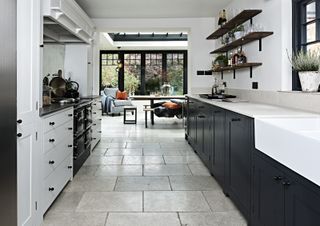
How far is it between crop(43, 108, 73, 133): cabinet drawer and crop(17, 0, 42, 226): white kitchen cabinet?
243 mm

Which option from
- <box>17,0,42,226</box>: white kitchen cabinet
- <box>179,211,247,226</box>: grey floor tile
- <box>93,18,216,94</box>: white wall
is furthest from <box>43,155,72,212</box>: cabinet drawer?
<box>93,18,216,94</box>: white wall

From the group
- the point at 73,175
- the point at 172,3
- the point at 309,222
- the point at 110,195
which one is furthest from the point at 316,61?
the point at 172,3

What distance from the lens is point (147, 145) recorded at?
6.39 m

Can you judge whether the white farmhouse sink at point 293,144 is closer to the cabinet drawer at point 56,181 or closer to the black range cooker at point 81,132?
the cabinet drawer at point 56,181

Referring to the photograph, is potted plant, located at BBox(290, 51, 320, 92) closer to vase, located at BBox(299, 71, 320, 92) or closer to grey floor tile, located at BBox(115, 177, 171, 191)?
vase, located at BBox(299, 71, 320, 92)

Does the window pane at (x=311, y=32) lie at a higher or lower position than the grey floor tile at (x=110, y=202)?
higher

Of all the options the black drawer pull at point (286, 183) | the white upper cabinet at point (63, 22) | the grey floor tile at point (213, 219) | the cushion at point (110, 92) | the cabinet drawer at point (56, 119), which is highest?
the white upper cabinet at point (63, 22)

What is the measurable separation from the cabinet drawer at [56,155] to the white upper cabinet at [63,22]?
140cm

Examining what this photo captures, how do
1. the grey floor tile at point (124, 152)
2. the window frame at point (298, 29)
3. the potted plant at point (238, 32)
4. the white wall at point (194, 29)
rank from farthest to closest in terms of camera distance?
the white wall at point (194, 29) → the grey floor tile at point (124, 152) → the potted plant at point (238, 32) → the window frame at point (298, 29)

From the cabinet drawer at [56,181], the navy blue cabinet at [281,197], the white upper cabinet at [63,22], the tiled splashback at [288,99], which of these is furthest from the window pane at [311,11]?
the cabinet drawer at [56,181]

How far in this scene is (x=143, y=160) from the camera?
510cm

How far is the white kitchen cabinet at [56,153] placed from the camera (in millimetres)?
2791

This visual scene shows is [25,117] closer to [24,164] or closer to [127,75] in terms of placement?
[24,164]

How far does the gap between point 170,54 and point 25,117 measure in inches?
460
